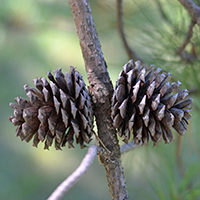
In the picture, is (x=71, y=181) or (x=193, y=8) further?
(x=193, y=8)

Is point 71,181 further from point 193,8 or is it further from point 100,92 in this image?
point 193,8

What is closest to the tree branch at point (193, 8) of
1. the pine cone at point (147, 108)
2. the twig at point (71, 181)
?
the pine cone at point (147, 108)

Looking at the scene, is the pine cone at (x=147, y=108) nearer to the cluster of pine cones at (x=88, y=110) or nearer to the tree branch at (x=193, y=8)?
the cluster of pine cones at (x=88, y=110)

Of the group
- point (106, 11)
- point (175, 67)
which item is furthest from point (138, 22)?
point (175, 67)

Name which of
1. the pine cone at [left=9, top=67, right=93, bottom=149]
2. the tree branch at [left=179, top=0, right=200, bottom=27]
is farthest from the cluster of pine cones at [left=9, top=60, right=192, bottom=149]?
the tree branch at [left=179, top=0, right=200, bottom=27]

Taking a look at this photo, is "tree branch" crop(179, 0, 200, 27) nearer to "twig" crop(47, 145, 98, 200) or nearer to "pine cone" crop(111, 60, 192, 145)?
"pine cone" crop(111, 60, 192, 145)

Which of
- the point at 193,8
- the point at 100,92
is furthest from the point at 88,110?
the point at 193,8

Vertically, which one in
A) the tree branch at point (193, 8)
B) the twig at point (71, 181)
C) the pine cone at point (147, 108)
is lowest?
the twig at point (71, 181)
